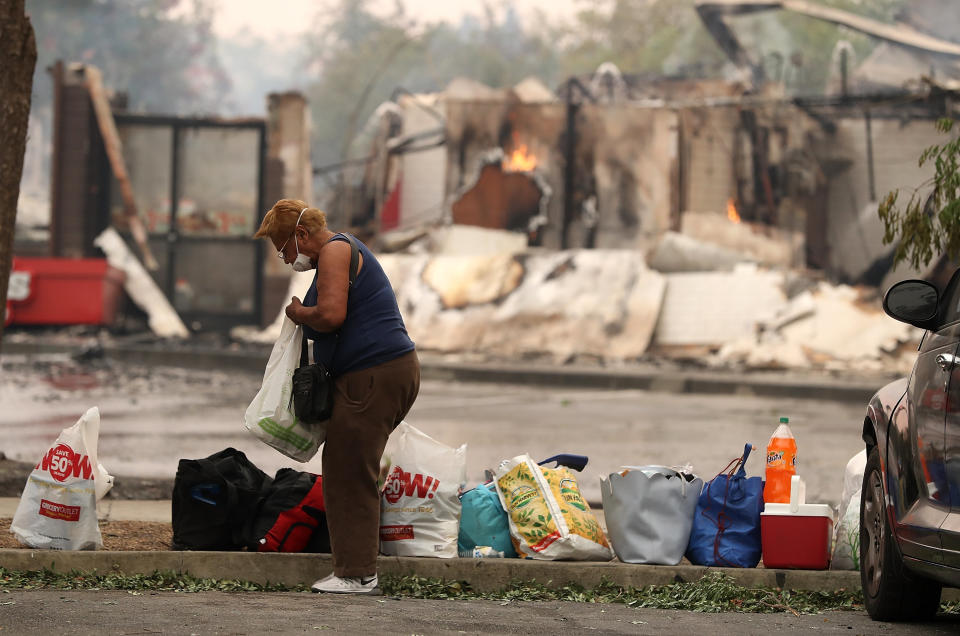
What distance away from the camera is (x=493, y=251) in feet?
85.0

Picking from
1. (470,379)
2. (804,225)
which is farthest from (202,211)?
(804,225)

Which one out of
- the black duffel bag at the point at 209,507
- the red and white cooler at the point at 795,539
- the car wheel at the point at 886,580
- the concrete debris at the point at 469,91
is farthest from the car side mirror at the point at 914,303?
the concrete debris at the point at 469,91

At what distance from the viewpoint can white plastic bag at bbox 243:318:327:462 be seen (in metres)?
5.66

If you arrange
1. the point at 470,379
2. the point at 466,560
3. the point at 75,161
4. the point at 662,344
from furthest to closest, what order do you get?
the point at 75,161
the point at 662,344
the point at 470,379
the point at 466,560

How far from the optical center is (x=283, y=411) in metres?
5.66

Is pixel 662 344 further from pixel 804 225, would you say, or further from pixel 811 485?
pixel 811 485

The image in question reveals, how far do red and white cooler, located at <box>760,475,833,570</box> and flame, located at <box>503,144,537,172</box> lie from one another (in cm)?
2133

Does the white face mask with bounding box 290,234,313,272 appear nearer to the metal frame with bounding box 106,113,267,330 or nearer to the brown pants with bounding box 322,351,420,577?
the brown pants with bounding box 322,351,420,577

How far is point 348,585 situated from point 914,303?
2.52m

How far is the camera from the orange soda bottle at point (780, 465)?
6051 mm

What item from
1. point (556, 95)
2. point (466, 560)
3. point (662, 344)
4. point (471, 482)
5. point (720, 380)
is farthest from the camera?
point (556, 95)

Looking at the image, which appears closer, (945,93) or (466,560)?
(466,560)

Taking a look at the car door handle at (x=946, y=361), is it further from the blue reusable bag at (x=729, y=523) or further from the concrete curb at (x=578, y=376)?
the concrete curb at (x=578, y=376)

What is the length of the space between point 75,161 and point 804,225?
14.0 metres
